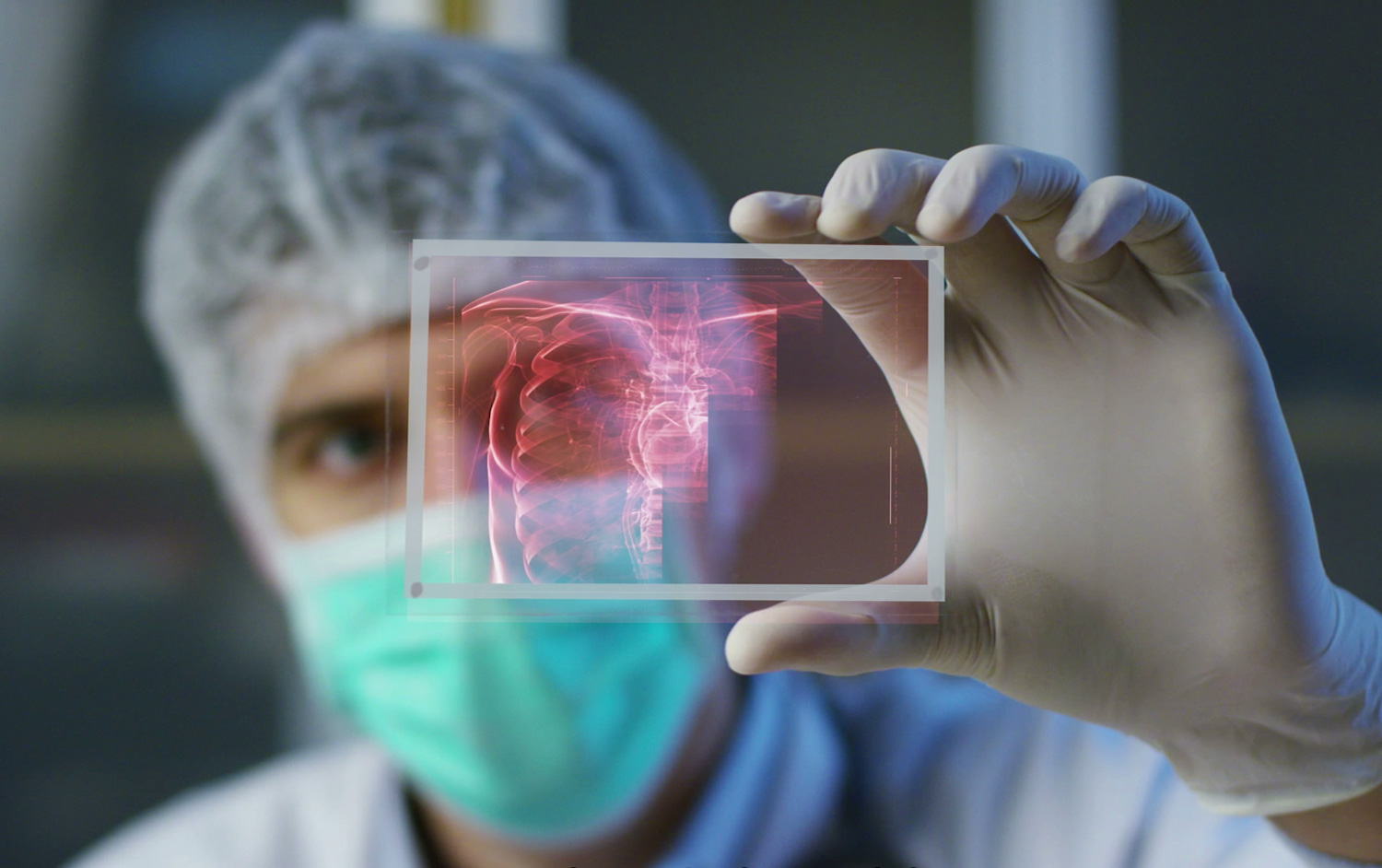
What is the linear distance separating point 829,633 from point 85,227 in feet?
5.68

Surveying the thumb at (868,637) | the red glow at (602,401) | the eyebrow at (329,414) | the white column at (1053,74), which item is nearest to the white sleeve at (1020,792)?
the thumb at (868,637)

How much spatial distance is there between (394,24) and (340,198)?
64 cm

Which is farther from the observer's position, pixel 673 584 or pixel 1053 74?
pixel 1053 74

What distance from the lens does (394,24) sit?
5.46ft

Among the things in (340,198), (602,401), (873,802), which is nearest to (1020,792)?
(873,802)

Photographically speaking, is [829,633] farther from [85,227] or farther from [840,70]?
[85,227]

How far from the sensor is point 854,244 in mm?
740

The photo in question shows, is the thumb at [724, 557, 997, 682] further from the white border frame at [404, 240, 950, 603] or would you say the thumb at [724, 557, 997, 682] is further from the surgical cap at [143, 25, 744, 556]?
the surgical cap at [143, 25, 744, 556]

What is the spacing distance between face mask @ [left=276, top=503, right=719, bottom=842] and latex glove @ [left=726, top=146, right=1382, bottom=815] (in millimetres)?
480

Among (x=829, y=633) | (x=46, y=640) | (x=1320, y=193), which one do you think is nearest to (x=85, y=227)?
(x=46, y=640)

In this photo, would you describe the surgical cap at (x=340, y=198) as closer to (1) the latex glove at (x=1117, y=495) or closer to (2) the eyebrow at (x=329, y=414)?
(2) the eyebrow at (x=329, y=414)

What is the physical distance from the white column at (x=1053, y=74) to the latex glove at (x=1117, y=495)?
1.13 m

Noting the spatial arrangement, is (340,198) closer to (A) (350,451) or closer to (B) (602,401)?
(A) (350,451)

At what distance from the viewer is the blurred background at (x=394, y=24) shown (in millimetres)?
1607
